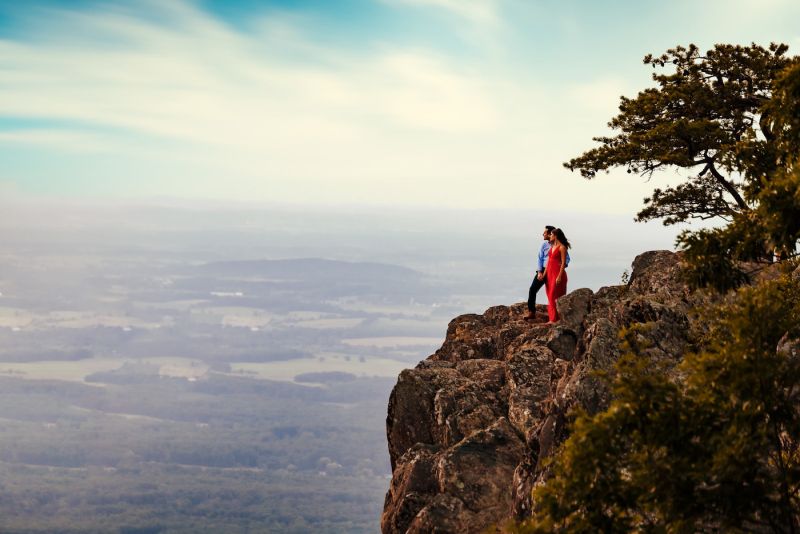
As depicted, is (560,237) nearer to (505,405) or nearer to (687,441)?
(505,405)

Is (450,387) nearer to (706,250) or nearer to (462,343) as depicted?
(462,343)

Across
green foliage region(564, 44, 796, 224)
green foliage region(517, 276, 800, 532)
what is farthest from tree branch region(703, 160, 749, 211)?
green foliage region(517, 276, 800, 532)

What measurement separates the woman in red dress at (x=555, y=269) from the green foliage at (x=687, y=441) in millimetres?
22562

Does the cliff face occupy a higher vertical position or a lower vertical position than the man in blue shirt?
lower

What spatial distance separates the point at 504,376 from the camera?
99.1ft

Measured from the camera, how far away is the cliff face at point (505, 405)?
22.6 metres

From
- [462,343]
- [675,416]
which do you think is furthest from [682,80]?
[675,416]

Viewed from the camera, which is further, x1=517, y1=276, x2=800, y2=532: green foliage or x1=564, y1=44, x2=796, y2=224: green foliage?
x1=564, y1=44, x2=796, y2=224: green foliage

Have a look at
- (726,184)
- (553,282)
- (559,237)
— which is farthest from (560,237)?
(726,184)

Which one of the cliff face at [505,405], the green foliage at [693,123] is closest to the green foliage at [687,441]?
the cliff face at [505,405]

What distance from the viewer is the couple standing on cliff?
35969 millimetres

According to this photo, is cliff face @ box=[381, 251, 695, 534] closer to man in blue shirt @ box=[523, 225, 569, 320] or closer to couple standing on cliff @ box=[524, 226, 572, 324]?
couple standing on cliff @ box=[524, 226, 572, 324]

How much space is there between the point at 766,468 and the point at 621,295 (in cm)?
1951

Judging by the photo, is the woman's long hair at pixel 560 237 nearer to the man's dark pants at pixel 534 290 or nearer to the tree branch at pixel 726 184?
the man's dark pants at pixel 534 290
